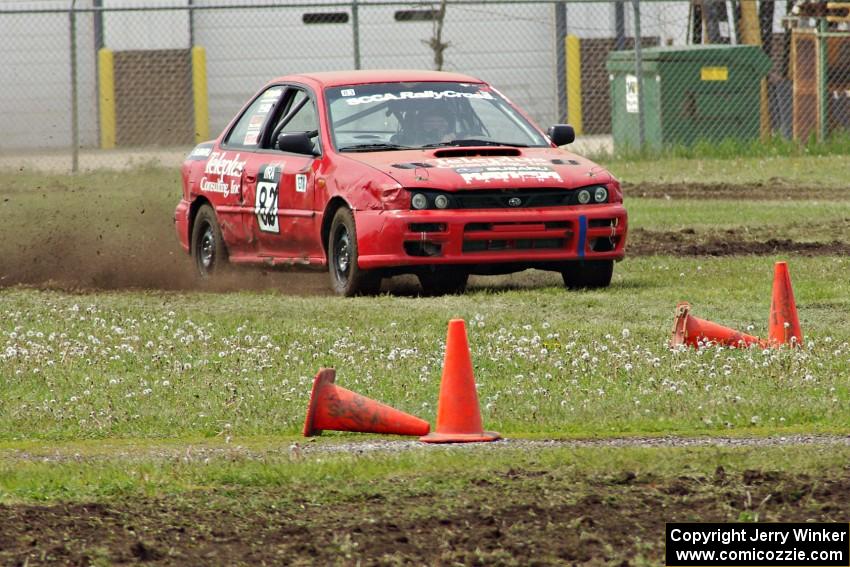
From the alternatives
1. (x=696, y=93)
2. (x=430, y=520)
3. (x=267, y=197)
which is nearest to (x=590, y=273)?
(x=267, y=197)

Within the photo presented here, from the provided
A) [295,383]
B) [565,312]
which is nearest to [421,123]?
[565,312]

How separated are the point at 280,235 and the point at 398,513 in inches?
297

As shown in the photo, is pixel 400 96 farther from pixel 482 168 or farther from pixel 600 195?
pixel 600 195

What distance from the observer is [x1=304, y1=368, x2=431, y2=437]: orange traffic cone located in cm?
701

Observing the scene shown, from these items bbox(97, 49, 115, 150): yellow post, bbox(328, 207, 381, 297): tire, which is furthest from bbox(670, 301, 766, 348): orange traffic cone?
bbox(97, 49, 115, 150): yellow post

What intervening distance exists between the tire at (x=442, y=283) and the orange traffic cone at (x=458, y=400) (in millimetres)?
5233

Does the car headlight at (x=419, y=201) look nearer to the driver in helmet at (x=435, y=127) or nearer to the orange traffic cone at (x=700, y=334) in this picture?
the driver in helmet at (x=435, y=127)

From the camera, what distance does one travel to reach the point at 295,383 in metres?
8.35

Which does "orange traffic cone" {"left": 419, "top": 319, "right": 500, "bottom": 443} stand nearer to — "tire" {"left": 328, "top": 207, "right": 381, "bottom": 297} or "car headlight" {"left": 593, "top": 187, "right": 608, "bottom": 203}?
"tire" {"left": 328, "top": 207, "right": 381, "bottom": 297}

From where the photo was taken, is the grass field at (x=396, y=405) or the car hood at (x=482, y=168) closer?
the grass field at (x=396, y=405)

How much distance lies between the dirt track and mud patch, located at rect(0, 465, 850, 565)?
277 inches

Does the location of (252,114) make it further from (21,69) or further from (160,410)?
(21,69)

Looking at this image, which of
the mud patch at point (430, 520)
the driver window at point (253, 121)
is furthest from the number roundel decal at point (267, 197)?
the mud patch at point (430, 520)

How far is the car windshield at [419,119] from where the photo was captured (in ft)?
41.5
